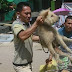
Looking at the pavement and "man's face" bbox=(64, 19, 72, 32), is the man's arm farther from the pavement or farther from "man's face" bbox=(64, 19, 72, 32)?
the pavement

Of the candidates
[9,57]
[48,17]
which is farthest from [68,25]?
[9,57]


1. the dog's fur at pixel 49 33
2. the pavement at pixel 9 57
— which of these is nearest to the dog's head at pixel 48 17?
the dog's fur at pixel 49 33

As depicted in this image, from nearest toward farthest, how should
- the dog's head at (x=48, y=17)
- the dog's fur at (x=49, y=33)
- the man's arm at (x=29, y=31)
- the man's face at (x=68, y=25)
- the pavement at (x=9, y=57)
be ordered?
the man's arm at (x=29, y=31) → the dog's head at (x=48, y=17) → the dog's fur at (x=49, y=33) → the man's face at (x=68, y=25) → the pavement at (x=9, y=57)

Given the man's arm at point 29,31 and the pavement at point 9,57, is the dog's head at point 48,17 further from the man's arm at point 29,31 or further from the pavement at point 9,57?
the pavement at point 9,57

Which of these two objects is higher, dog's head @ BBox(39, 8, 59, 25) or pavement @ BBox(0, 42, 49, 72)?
dog's head @ BBox(39, 8, 59, 25)

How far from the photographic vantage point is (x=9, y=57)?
24.8 ft

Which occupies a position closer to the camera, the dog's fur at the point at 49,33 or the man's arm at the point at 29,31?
the man's arm at the point at 29,31

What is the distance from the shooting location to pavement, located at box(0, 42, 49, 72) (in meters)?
6.43

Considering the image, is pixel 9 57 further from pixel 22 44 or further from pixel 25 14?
pixel 25 14

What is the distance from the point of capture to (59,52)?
152 inches

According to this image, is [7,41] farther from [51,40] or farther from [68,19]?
[51,40]

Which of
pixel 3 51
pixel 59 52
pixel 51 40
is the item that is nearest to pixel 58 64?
pixel 59 52

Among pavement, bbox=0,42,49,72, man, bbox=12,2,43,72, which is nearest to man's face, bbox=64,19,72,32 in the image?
man, bbox=12,2,43,72

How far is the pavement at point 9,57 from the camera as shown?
643cm
